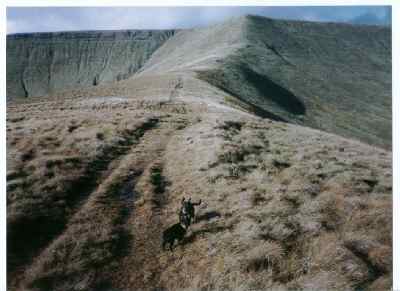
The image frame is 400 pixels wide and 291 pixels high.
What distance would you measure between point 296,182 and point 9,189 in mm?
10011

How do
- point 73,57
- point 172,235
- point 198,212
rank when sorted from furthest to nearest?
1. point 73,57
2. point 198,212
3. point 172,235

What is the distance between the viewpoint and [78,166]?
1590cm

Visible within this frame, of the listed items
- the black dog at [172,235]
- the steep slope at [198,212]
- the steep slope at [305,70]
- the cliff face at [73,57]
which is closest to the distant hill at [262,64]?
the steep slope at [305,70]

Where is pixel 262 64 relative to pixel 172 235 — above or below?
above

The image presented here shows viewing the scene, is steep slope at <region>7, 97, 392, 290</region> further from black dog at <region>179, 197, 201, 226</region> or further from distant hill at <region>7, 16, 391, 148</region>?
distant hill at <region>7, 16, 391, 148</region>

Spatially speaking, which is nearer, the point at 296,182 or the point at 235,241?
the point at 235,241

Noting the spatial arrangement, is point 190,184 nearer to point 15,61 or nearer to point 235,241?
point 235,241

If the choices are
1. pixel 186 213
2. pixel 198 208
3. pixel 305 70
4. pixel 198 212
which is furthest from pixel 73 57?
pixel 186 213

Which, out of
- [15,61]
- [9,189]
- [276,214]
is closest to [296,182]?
[276,214]

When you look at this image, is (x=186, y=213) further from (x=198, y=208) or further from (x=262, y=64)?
(x=262, y=64)

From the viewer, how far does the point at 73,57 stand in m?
140

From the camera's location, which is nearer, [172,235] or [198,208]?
[172,235]

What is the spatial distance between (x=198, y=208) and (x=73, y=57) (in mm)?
138260
